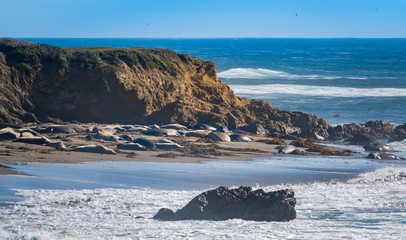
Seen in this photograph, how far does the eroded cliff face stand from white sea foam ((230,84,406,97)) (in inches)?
690

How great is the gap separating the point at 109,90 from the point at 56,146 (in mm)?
7450

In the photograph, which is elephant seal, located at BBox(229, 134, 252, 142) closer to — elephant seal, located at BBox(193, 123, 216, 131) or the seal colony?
the seal colony

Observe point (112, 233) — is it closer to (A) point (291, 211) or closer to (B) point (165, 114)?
(A) point (291, 211)

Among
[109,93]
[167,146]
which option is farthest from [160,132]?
[109,93]

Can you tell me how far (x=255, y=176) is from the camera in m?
14.3

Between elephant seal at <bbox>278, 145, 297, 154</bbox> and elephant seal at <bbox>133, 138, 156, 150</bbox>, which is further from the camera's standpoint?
elephant seal at <bbox>278, 145, 297, 154</bbox>

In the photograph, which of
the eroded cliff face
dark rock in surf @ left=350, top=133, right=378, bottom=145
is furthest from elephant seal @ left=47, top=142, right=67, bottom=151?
dark rock in surf @ left=350, top=133, right=378, bottom=145

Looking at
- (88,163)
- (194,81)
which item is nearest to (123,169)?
(88,163)

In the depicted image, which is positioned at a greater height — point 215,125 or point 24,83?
point 24,83

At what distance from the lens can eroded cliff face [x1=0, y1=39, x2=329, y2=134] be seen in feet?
76.2

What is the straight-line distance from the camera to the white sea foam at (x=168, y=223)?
8797mm

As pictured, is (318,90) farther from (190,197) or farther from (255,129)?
(190,197)

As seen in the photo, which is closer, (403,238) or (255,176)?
(403,238)

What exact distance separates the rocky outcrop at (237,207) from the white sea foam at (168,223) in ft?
0.65
